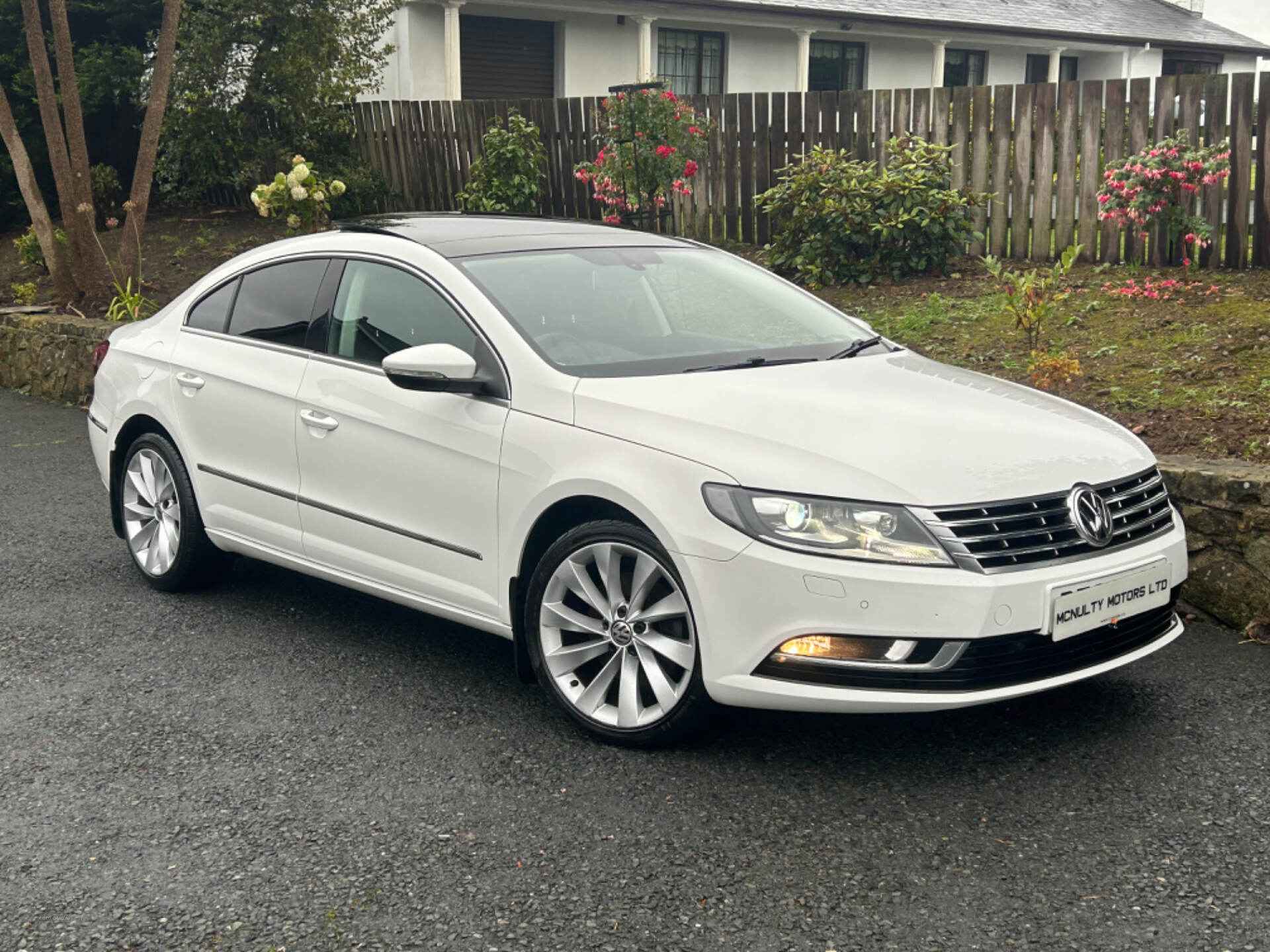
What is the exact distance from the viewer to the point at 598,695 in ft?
14.0

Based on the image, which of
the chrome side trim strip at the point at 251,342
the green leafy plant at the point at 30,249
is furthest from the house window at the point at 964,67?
the chrome side trim strip at the point at 251,342

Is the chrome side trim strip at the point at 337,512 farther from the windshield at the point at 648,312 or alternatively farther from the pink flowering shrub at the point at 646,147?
the pink flowering shrub at the point at 646,147

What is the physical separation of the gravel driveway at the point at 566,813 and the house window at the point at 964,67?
24.3 m

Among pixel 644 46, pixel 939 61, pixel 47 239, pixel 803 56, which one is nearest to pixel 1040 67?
pixel 939 61

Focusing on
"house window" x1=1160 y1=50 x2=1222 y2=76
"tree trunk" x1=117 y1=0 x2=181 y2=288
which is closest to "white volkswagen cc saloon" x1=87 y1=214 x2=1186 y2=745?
"tree trunk" x1=117 y1=0 x2=181 y2=288

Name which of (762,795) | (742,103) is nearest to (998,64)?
(742,103)

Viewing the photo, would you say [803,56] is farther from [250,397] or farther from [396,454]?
[396,454]

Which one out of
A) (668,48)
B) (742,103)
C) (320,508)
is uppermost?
(668,48)

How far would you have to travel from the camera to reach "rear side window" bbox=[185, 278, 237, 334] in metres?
5.80

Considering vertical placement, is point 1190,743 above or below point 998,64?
below

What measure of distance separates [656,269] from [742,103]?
8.21m

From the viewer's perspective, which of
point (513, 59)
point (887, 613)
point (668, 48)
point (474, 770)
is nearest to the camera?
point (887, 613)

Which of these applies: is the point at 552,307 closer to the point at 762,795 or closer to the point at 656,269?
the point at 656,269

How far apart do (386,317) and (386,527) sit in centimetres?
80
